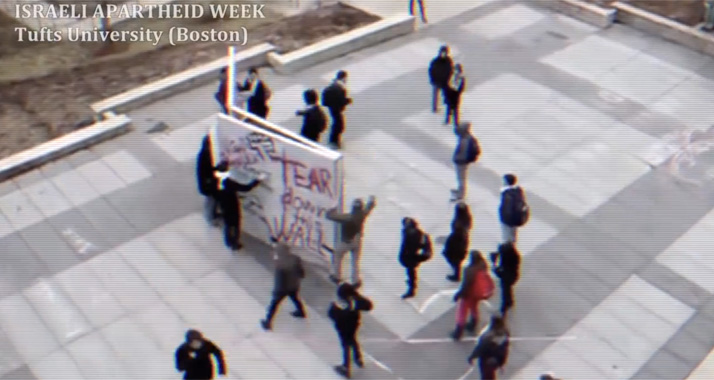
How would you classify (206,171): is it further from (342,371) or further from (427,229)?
(342,371)

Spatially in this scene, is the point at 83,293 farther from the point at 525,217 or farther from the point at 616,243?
the point at 616,243

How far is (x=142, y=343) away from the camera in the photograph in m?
10.4

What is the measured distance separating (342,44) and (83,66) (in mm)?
6118

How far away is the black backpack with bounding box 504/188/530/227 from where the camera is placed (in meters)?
10.9

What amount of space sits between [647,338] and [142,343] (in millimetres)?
6479

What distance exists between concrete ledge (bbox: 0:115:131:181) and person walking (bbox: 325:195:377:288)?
5712mm

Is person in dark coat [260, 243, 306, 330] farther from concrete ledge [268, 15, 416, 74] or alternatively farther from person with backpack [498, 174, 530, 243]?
concrete ledge [268, 15, 416, 74]

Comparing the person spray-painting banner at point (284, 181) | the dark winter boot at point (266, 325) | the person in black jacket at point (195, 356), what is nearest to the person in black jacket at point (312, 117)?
the person spray-painting banner at point (284, 181)

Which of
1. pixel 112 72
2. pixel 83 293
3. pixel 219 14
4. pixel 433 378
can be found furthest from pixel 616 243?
pixel 219 14

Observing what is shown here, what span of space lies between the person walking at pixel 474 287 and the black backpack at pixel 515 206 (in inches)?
61.6

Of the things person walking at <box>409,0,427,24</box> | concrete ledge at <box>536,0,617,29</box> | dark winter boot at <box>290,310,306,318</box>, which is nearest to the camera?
dark winter boot at <box>290,310,306,318</box>

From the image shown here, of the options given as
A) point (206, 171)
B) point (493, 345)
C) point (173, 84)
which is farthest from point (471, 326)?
point (173, 84)

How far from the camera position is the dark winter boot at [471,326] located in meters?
10.3

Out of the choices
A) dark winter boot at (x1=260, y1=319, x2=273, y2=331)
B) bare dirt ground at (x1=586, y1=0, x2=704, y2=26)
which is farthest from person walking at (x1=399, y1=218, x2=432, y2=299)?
bare dirt ground at (x1=586, y1=0, x2=704, y2=26)
